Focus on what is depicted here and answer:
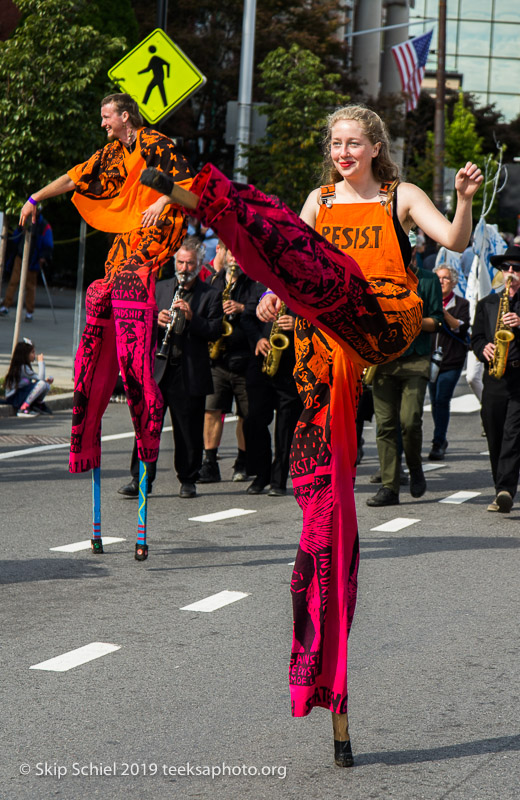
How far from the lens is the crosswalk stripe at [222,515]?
27.7 feet

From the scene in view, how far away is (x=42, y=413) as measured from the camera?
535 inches

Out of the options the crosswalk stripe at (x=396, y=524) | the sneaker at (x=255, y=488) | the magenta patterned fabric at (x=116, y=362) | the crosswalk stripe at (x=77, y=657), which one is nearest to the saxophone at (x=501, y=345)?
the crosswalk stripe at (x=396, y=524)

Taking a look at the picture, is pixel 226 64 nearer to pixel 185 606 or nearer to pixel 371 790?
pixel 185 606

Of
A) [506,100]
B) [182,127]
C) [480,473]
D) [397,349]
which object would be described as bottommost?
[480,473]

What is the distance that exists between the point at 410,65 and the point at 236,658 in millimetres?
33700

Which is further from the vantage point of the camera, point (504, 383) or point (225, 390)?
point (225, 390)

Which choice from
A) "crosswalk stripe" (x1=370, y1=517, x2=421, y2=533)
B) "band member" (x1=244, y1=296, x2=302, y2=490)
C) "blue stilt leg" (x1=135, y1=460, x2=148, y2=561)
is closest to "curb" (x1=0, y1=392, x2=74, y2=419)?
"band member" (x1=244, y1=296, x2=302, y2=490)

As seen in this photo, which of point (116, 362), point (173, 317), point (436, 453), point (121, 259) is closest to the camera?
point (121, 259)

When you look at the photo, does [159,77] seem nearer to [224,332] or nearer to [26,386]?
[26,386]

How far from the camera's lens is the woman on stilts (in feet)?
12.5

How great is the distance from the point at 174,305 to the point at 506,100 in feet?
283

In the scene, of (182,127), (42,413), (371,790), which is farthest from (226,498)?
(182,127)

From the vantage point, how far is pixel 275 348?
9461 mm

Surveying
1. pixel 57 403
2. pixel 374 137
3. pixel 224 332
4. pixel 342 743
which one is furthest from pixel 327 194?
pixel 57 403
